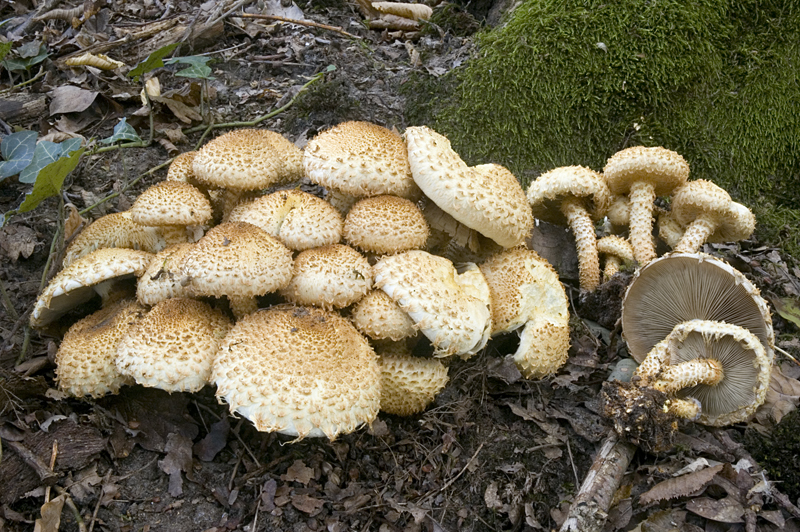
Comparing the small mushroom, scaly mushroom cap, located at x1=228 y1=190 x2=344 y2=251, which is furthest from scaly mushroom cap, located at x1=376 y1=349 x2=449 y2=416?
the small mushroom

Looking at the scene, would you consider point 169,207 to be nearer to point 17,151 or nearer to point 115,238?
point 115,238

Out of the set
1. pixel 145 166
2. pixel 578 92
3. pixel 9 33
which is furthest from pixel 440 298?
pixel 9 33

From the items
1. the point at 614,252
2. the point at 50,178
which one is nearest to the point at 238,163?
the point at 50,178

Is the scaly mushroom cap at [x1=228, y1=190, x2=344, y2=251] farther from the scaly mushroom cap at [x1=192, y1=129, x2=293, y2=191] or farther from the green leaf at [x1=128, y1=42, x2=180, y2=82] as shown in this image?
the green leaf at [x1=128, y1=42, x2=180, y2=82]

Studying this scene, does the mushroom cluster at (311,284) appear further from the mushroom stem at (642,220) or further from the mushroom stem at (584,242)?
the mushroom stem at (642,220)

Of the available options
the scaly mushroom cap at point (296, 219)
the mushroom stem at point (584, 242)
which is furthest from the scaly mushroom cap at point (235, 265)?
the mushroom stem at point (584, 242)

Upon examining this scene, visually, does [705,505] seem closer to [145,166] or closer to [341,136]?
[341,136]
